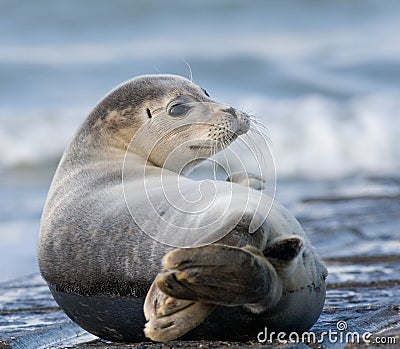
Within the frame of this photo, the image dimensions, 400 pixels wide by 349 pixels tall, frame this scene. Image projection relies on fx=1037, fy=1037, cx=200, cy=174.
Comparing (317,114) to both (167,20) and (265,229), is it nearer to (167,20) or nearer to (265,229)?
(167,20)

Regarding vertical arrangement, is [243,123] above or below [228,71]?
above

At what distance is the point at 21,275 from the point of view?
589cm

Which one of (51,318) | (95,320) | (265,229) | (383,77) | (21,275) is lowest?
(383,77)

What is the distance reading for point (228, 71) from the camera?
19.9 m

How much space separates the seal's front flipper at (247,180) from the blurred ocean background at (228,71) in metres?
4.59

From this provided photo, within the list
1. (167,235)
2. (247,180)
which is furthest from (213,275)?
(247,180)

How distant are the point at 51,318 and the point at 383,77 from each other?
16.0 metres

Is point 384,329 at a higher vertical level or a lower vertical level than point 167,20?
higher

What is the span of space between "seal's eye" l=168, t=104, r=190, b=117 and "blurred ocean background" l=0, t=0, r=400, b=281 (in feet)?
14.9

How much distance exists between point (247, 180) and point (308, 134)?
37.2 ft

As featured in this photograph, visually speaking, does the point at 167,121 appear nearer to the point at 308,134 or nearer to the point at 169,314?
the point at 169,314

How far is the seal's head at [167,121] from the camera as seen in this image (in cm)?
357

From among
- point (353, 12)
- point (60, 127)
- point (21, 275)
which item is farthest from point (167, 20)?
point (21, 275)

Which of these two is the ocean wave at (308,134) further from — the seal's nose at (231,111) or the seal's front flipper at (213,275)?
the seal's front flipper at (213,275)
